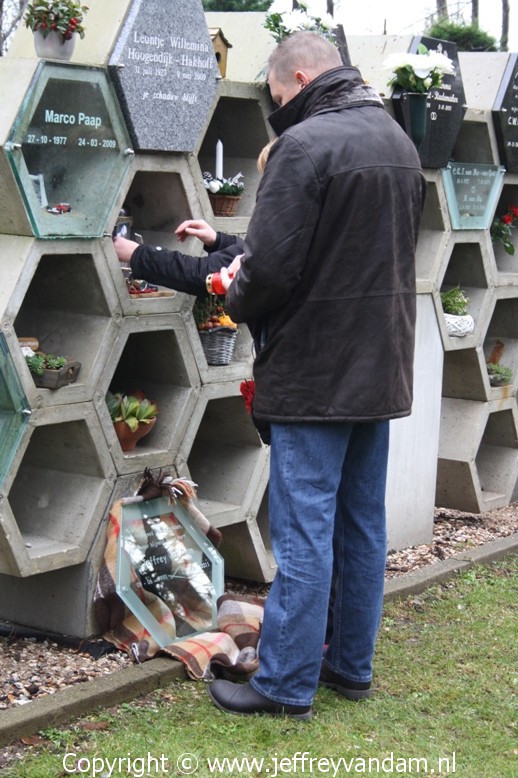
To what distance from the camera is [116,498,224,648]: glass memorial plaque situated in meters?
4.16

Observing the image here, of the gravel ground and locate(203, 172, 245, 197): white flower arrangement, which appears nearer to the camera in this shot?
the gravel ground

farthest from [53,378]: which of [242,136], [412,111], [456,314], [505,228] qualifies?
[505,228]

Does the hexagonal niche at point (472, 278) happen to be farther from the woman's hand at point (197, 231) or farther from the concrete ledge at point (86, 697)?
the concrete ledge at point (86, 697)

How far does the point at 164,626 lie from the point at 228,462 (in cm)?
93

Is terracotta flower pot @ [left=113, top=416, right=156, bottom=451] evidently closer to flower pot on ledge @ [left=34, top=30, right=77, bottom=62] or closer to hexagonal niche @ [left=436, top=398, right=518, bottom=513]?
flower pot on ledge @ [left=34, top=30, right=77, bottom=62]

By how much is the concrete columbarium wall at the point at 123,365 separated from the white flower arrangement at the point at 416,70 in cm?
11

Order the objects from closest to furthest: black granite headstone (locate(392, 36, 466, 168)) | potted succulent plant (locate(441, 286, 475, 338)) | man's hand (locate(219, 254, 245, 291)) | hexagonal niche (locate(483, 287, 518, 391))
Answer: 1. man's hand (locate(219, 254, 245, 291))
2. black granite headstone (locate(392, 36, 466, 168))
3. potted succulent plant (locate(441, 286, 475, 338))
4. hexagonal niche (locate(483, 287, 518, 391))

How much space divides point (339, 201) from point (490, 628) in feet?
6.62

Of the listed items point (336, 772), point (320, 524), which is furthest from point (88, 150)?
point (336, 772)

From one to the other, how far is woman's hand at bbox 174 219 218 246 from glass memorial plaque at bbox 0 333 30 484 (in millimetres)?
809

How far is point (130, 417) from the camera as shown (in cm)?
429

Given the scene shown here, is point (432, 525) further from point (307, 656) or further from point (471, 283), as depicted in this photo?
point (307, 656)

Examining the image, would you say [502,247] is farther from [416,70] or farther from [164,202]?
[164,202]

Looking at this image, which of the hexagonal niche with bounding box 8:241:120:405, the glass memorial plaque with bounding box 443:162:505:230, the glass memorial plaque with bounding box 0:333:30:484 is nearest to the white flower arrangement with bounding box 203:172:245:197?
the hexagonal niche with bounding box 8:241:120:405
